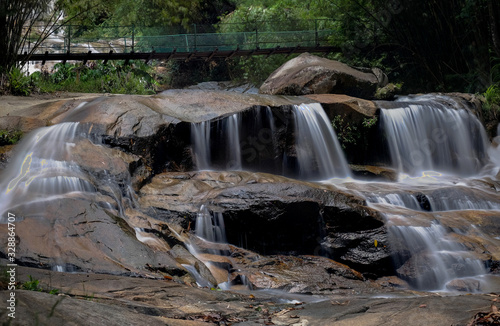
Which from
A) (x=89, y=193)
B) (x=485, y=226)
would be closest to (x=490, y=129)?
(x=485, y=226)

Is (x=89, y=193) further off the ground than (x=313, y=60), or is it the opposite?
(x=313, y=60)

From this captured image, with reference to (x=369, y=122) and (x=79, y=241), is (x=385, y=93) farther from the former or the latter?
(x=79, y=241)

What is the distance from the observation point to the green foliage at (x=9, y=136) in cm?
947

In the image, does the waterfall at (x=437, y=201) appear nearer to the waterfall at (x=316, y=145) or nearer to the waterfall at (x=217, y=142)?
the waterfall at (x=316, y=145)

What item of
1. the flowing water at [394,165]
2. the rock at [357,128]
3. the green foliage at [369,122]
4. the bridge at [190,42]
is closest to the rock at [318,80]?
the rock at [357,128]

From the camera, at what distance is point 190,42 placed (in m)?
21.5

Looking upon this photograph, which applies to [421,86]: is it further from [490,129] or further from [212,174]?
[212,174]

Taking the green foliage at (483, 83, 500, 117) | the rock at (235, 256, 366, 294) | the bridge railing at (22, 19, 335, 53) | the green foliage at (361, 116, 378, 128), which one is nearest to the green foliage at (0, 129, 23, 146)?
the rock at (235, 256, 366, 294)

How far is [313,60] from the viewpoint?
625 inches

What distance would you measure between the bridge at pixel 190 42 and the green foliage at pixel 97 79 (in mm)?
854

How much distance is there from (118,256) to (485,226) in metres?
6.19

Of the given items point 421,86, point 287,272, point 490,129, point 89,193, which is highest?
point 421,86

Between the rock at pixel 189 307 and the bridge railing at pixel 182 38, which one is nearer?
the rock at pixel 189 307

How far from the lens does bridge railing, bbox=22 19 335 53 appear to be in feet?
67.1
